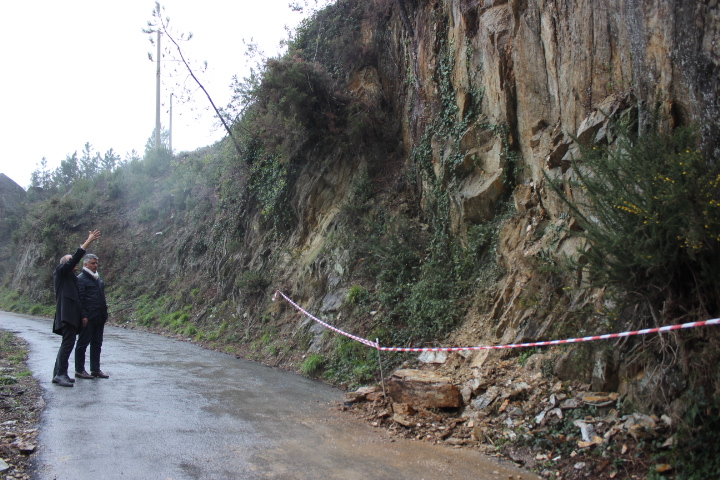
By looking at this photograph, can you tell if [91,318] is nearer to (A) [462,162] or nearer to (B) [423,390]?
(B) [423,390]

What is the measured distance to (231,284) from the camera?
16469 mm

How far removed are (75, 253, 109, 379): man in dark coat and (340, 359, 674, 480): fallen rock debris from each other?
4.07 m

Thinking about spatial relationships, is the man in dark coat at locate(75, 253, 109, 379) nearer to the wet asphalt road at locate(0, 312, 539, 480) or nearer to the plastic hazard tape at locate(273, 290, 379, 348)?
the wet asphalt road at locate(0, 312, 539, 480)

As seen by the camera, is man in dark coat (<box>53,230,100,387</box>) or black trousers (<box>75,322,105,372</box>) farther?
black trousers (<box>75,322,105,372</box>)

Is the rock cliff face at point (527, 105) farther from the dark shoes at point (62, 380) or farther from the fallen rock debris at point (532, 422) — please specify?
the dark shoes at point (62, 380)

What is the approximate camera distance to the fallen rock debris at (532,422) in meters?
4.42

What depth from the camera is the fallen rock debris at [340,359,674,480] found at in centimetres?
442

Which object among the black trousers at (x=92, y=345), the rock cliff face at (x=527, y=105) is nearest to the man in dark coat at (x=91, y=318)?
the black trousers at (x=92, y=345)

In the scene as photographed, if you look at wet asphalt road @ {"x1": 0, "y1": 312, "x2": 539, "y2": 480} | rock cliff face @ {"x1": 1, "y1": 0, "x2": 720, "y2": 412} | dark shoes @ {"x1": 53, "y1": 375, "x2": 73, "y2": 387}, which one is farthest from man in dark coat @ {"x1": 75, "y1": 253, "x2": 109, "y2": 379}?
rock cliff face @ {"x1": 1, "y1": 0, "x2": 720, "y2": 412}

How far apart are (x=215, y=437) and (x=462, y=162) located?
6997 mm

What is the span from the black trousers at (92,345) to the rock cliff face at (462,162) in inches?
157

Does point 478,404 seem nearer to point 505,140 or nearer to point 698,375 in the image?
point 698,375

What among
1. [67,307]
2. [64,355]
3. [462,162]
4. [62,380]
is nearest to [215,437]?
[62,380]

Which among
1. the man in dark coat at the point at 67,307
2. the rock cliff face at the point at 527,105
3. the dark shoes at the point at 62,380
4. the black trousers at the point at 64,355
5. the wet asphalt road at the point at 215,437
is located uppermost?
the rock cliff face at the point at 527,105
